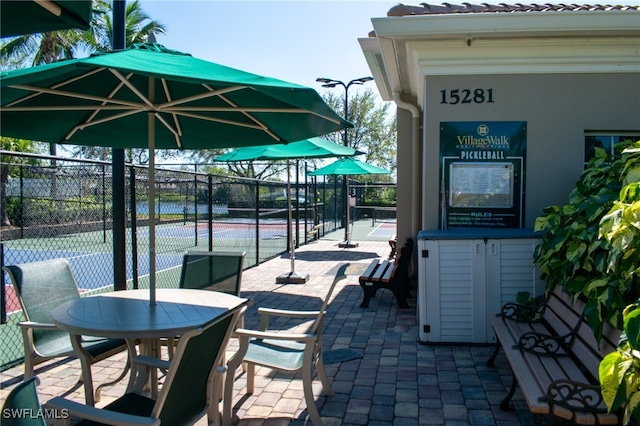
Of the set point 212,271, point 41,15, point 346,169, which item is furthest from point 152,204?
point 346,169

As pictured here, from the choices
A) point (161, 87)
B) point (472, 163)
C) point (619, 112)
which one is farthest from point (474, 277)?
point (161, 87)

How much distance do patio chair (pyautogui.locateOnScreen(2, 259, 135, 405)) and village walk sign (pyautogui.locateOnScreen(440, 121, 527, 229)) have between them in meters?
3.69

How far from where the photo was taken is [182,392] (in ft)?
7.69

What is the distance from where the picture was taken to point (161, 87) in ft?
12.9

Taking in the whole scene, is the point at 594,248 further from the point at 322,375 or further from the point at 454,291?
the point at 322,375

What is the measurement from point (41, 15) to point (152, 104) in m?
1.00

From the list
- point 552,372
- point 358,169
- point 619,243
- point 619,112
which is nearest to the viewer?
point 619,243

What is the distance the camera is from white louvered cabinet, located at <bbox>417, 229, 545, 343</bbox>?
4.89m

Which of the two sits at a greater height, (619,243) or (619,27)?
(619,27)

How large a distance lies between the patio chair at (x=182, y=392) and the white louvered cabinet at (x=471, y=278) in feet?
9.15

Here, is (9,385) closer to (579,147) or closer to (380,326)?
(380,326)

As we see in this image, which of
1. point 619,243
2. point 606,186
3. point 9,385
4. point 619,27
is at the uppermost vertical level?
point 619,27

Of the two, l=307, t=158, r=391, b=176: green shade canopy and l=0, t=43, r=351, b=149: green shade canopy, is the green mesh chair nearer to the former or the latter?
l=0, t=43, r=351, b=149: green shade canopy

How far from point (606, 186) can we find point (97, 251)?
13.1 m
